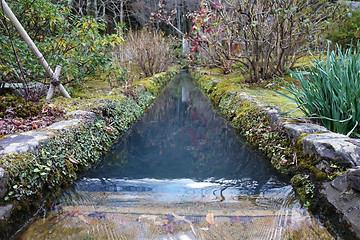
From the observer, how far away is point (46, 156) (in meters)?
2.19

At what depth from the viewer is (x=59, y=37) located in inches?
200

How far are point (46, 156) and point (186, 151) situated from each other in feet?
6.06

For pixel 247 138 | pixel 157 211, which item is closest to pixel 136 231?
pixel 157 211

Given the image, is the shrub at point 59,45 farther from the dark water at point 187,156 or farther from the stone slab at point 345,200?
the stone slab at point 345,200

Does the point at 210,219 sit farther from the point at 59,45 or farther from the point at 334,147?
the point at 59,45

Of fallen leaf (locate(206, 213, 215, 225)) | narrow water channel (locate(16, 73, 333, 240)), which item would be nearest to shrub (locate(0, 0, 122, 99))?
narrow water channel (locate(16, 73, 333, 240))

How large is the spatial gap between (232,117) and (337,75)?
2.29 m

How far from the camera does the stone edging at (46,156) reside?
1741 millimetres

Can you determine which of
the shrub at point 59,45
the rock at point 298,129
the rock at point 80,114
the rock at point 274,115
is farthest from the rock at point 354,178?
the shrub at point 59,45

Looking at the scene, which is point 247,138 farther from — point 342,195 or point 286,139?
point 342,195

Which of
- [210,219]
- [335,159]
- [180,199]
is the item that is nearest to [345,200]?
[335,159]

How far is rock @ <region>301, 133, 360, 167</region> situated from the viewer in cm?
185

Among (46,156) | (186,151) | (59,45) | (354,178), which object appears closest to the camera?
(354,178)

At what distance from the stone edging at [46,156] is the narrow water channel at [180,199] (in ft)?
0.42
